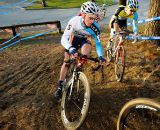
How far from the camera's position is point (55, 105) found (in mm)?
7070

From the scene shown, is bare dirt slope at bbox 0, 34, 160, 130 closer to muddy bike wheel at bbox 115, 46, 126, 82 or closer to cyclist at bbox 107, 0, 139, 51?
muddy bike wheel at bbox 115, 46, 126, 82

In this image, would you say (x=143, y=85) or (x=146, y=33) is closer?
(x=143, y=85)

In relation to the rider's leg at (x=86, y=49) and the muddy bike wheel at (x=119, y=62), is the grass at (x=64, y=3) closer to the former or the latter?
the muddy bike wheel at (x=119, y=62)

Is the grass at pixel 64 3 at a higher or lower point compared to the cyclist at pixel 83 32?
lower

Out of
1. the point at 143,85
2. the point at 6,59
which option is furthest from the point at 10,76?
the point at 143,85

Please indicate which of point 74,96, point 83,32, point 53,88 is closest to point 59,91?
point 74,96

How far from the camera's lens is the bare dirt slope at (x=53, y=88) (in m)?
6.49

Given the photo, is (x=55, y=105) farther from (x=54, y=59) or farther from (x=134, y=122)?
(x=54, y=59)

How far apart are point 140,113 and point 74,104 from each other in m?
2.09

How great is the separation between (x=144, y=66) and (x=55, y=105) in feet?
11.1

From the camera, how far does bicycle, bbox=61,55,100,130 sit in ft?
→ 19.6

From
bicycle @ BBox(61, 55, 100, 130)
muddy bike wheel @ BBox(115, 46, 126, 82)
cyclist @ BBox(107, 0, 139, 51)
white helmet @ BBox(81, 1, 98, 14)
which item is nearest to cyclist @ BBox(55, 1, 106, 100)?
white helmet @ BBox(81, 1, 98, 14)

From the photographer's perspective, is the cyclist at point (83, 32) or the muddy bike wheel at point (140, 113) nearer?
the muddy bike wheel at point (140, 113)

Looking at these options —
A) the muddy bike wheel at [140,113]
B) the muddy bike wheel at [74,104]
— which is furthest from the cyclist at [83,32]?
the muddy bike wheel at [140,113]
